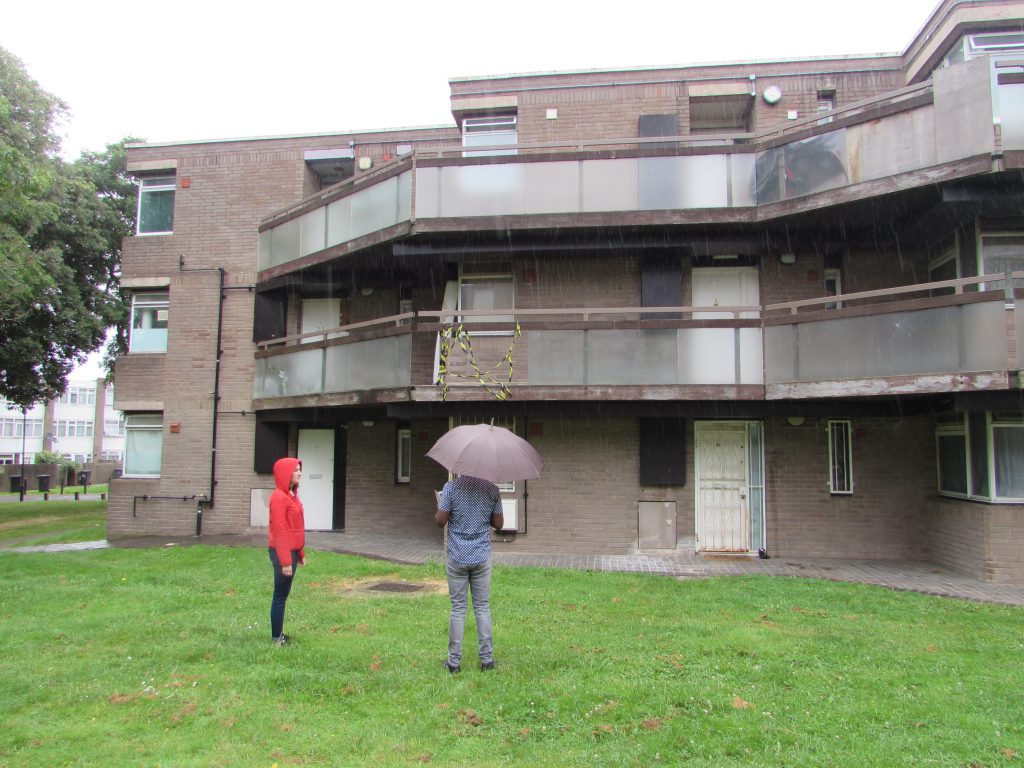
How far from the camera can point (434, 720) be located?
15.4 ft

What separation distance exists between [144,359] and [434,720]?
14.8 meters

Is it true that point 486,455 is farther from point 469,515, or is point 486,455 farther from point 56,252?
point 56,252

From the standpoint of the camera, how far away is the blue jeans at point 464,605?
5.61 meters

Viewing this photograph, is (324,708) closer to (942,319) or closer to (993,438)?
(942,319)

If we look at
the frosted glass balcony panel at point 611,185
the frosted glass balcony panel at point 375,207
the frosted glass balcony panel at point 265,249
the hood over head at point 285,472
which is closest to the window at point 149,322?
the frosted glass balcony panel at point 265,249

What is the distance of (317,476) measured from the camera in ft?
53.7

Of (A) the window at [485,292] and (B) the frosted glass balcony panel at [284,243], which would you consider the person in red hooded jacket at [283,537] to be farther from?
(B) the frosted glass balcony panel at [284,243]

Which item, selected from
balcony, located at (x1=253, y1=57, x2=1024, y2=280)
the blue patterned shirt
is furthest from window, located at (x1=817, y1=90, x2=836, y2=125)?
the blue patterned shirt

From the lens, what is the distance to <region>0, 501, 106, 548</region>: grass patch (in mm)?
15969

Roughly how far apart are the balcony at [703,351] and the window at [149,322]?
207 inches

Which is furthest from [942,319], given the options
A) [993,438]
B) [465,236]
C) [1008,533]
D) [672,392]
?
[465,236]

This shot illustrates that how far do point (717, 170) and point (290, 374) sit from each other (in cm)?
941

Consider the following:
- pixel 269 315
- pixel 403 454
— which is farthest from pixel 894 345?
pixel 269 315

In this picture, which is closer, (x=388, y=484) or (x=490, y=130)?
(x=490, y=130)
